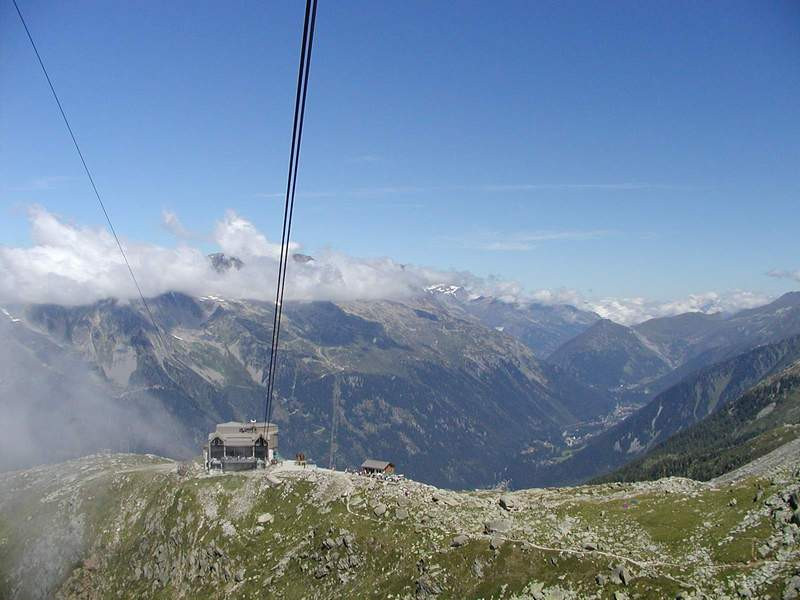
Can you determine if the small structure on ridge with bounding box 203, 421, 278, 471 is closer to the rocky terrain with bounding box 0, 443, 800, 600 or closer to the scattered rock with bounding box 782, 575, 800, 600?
the rocky terrain with bounding box 0, 443, 800, 600

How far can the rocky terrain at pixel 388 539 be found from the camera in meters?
64.9

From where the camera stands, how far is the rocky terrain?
213 ft

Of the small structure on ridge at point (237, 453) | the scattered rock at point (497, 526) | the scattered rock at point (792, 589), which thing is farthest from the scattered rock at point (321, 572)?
the scattered rock at point (792, 589)

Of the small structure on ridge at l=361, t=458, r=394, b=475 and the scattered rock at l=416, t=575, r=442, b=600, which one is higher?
the scattered rock at l=416, t=575, r=442, b=600

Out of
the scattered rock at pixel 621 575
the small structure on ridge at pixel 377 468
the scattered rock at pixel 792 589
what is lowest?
the small structure on ridge at pixel 377 468

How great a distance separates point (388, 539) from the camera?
88.8m

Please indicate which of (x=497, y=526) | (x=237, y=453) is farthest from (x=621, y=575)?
(x=237, y=453)

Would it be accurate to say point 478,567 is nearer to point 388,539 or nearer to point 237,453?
point 388,539

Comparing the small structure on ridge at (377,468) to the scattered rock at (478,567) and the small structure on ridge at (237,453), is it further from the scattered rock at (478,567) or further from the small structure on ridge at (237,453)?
the scattered rock at (478,567)

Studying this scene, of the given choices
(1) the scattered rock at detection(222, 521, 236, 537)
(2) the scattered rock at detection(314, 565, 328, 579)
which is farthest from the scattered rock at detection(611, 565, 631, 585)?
(1) the scattered rock at detection(222, 521, 236, 537)

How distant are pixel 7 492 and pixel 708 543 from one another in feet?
592

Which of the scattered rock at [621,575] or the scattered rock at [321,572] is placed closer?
the scattered rock at [621,575]

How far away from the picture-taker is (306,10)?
16.9 m

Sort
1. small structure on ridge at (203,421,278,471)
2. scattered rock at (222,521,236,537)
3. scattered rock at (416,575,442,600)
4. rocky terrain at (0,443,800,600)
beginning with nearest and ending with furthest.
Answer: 1. rocky terrain at (0,443,800,600)
2. scattered rock at (416,575,442,600)
3. scattered rock at (222,521,236,537)
4. small structure on ridge at (203,421,278,471)
